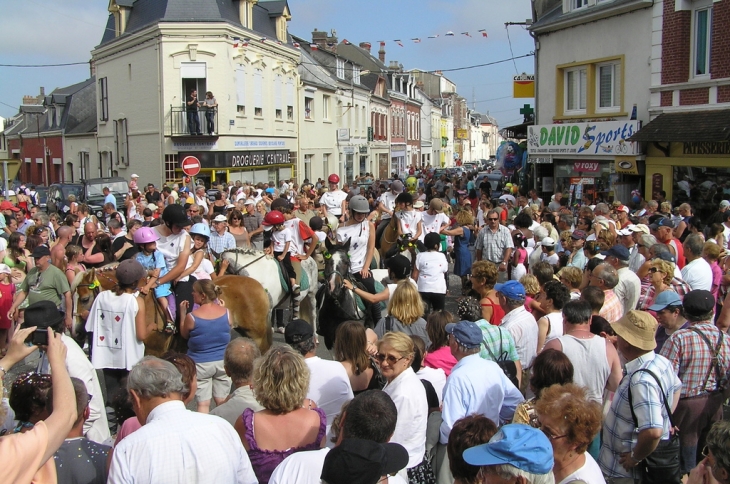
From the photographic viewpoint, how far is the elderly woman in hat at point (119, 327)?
563 centimetres

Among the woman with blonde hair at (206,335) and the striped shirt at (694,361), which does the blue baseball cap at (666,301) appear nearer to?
the striped shirt at (694,361)

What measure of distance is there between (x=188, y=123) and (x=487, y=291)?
22935mm

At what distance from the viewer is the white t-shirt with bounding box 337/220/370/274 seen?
26.5 feet

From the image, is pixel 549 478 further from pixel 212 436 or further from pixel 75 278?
pixel 75 278

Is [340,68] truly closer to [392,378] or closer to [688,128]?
[688,128]

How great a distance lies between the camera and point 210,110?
27000 millimetres

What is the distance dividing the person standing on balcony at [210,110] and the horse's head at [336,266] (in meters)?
20.5

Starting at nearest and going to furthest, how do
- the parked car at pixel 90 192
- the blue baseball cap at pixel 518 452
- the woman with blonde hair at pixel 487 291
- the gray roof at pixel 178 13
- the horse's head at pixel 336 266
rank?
the blue baseball cap at pixel 518 452, the woman with blonde hair at pixel 487 291, the horse's head at pixel 336 266, the parked car at pixel 90 192, the gray roof at pixel 178 13

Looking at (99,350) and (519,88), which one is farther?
(519,88)

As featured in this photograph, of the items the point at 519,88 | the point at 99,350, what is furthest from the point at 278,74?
the point at 99,350

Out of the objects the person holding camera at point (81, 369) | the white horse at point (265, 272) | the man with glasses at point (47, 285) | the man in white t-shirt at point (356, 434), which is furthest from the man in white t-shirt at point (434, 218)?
the man in white t-shirt at point (356, 434)

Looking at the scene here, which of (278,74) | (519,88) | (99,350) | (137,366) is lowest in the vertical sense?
(99,350)

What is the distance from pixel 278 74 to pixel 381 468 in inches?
1234

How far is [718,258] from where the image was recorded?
7621mm
